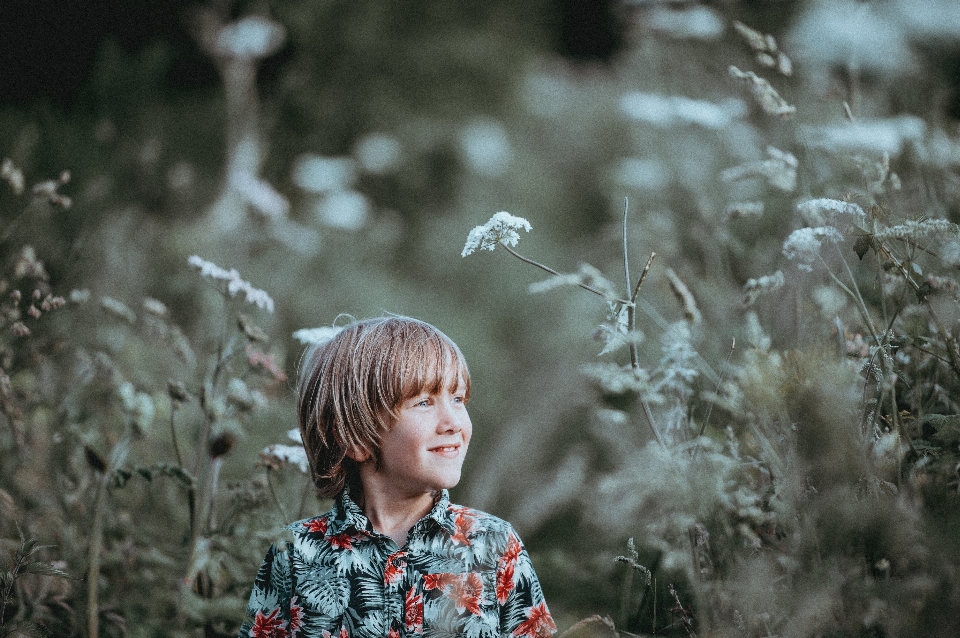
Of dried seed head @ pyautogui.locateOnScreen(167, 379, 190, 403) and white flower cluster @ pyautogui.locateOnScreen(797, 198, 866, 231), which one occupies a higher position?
dried seed head @ pyautogui.locateOnScreen(167, 379, 190, 403)

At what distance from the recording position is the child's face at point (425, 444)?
107 cm

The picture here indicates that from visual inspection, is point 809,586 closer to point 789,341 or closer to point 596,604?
point 789,341

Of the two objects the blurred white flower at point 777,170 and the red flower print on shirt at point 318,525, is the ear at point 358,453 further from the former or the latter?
the blurred white flower at point 777,170

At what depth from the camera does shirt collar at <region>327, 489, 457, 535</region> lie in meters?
1.06

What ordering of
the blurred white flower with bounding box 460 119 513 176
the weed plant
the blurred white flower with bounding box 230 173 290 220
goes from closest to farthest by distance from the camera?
1. the weed plant
2. the blurred white flower with bounding box 230 173 290 220
3. the blurred white flower with bounding box 460 119 513 176

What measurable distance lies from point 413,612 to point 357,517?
0.14m

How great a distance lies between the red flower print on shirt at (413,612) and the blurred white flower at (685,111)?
113 cm

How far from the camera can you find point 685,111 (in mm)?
1698

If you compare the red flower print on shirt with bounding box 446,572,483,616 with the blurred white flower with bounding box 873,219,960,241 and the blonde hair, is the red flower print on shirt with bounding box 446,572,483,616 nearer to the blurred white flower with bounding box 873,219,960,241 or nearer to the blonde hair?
the blonde hair

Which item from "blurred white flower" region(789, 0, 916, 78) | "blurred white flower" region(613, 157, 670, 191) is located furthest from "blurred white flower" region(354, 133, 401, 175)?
"blurred white flower" region(789, 0, 916, 78)

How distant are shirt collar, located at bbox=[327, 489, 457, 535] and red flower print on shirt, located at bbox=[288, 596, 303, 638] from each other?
10 cm

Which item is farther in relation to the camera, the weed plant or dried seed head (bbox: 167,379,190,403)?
dried seed head (bbox: 167,379,190,403)

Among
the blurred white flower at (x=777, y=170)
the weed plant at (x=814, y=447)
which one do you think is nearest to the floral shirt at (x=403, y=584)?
the weed plant at (x=814, y=447)

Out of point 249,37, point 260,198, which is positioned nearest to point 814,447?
point 260,198
